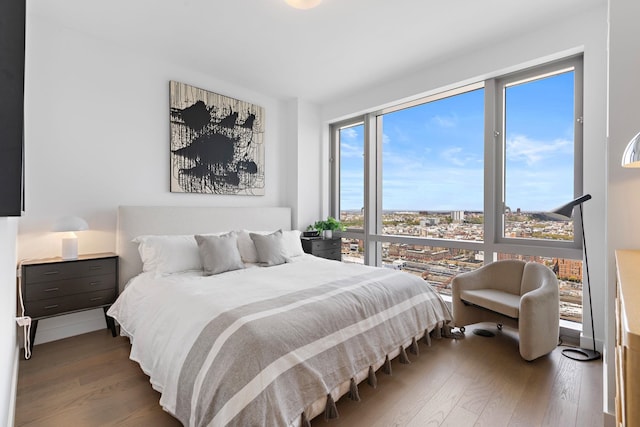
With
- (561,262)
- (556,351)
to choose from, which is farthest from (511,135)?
(556,351)

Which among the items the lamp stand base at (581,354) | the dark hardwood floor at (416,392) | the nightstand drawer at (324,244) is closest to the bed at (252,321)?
the dark hardwood floor at (416,392)

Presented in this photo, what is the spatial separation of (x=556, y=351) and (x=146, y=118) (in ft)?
15.0

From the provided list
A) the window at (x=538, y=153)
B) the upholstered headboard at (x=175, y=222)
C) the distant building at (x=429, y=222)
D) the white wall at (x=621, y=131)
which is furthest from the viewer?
the distant building at (x=429, y=222)

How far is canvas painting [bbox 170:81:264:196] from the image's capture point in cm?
361

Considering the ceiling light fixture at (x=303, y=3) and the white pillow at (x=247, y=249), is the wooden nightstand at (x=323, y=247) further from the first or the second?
the ceiling light fixture at (x=303, y=3)

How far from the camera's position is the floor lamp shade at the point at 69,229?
2613 millimetres

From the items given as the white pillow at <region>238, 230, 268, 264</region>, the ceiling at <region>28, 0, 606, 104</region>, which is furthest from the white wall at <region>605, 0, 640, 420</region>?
the white pillow at <region>238, 230, 268, 264</region>

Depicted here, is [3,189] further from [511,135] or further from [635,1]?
[511,135]

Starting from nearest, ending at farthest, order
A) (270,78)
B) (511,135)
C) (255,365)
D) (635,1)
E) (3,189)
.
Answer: (3,189)
(255,365)
(635,1)
(511,135)
(270,78)

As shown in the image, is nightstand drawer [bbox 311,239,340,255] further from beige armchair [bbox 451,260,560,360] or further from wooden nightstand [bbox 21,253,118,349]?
wooden nightstand [bbox 21,253,118,349]

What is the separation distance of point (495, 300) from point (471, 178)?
1.48 m

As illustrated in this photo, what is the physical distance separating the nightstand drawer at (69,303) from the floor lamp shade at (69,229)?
1.20ft

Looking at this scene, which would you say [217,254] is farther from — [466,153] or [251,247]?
[466,153]

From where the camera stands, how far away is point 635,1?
5.19ft
